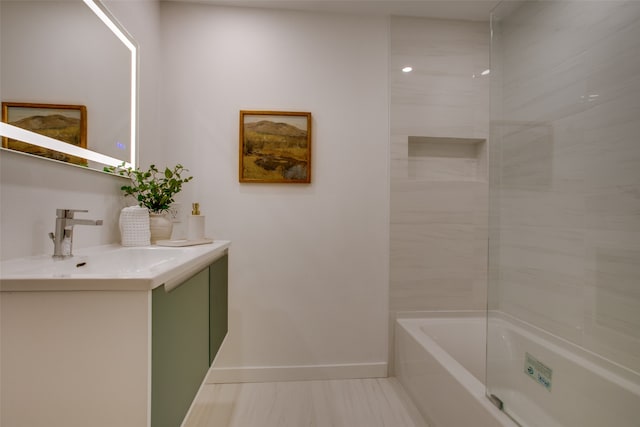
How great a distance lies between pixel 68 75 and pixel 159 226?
69 cm

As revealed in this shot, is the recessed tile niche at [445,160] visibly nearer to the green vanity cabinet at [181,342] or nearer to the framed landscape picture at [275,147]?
the framed landscape picture at [275,147]

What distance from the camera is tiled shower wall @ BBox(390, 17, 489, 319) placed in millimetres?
2094

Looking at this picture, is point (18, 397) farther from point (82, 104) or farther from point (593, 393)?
point (593, 393)

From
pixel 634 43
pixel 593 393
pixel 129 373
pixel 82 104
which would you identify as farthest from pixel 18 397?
pixel 634 43

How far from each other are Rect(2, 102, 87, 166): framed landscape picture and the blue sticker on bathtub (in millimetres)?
2031

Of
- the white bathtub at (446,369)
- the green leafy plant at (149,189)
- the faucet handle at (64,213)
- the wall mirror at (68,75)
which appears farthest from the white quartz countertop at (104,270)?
the white bathtub at (446,369)

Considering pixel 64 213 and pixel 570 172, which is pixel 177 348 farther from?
pixel 570 172

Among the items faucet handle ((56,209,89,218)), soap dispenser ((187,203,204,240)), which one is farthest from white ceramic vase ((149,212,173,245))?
faucet handle ((56,209,89,218))

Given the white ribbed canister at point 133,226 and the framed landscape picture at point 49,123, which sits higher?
the framed landscape picture at point 49,123

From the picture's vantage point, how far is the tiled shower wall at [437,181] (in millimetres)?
2094

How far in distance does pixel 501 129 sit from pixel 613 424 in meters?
1.18

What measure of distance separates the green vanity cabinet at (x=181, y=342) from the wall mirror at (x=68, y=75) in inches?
26.6

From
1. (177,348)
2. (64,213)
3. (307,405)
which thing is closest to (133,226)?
(64,213)

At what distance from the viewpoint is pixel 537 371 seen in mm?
1312
